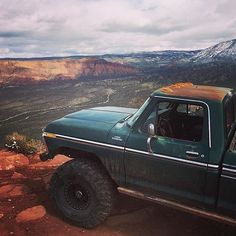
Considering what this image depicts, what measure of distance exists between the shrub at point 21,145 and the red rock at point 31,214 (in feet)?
12.9

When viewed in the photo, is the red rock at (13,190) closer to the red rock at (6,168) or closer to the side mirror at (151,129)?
the red rock at (6,168)

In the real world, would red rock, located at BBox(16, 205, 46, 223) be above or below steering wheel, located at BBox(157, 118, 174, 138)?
below

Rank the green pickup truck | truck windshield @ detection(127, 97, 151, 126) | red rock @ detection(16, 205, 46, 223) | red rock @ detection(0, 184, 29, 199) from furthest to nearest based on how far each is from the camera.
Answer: red rock @ detection(0, 184, 29, 199) < red rock @ detection(16, 205, 46, 223) < truck windshield @ detection(127, 97, 151, 126) < the green pickup truck

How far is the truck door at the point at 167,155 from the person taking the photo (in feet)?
14.5

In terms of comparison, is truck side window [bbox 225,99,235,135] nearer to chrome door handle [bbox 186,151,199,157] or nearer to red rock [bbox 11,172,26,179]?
chrome door handle [bbox 186,151,199,157]

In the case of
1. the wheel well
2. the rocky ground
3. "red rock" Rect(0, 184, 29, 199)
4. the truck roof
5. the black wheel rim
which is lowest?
the rocky ground

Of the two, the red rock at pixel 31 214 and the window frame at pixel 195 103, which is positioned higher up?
the window frame at pixel 195 103

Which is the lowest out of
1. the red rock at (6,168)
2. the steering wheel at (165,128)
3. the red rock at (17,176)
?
the red rock at (6,168)

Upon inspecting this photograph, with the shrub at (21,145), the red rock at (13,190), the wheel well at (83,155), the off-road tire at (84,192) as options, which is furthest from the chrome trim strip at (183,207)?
the shrub at (21,145)

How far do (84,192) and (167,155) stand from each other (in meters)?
1.52

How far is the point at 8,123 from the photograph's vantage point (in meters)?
76.9

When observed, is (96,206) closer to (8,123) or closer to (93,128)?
(93,128)

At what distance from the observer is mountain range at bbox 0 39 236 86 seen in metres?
105

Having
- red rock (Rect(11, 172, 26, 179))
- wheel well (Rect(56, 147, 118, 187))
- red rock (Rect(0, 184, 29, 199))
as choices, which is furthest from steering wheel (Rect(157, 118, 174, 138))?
red rock (Rect(11, 172, 26, 179))
